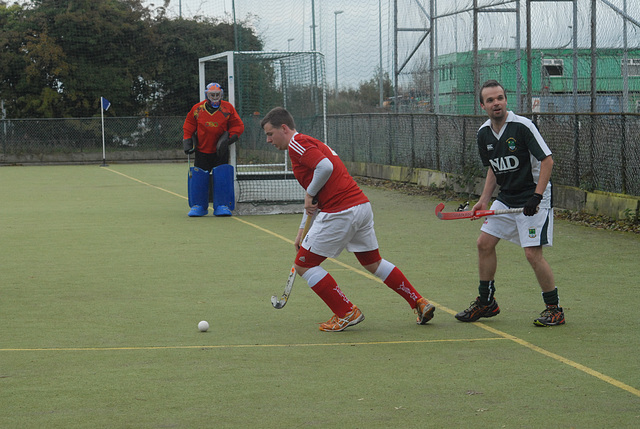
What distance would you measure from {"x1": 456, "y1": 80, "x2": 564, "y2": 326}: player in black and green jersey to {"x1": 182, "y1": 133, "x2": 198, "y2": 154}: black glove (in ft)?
27.8

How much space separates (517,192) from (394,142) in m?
14.9

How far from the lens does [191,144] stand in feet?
47.4

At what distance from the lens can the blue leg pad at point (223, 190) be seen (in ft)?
47.4

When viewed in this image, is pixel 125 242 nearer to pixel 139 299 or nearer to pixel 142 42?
pixel 139 299

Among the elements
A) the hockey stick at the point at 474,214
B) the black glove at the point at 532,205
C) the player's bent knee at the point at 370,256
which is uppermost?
the black glove at the point at 532,205

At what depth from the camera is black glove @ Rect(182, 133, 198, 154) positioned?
14273 millimetres

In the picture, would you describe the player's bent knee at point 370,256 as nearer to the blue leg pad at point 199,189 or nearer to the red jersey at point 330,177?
the red jersey at point 330,177

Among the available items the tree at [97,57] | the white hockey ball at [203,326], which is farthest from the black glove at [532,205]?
the tree at [97,57]

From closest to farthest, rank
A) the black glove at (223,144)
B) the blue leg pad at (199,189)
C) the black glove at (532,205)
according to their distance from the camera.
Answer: the black glove at (532,205) → the black glove at (223,144) → the blue leg pad at (199,189)

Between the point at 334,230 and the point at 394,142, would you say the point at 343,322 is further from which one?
the point at 394,142

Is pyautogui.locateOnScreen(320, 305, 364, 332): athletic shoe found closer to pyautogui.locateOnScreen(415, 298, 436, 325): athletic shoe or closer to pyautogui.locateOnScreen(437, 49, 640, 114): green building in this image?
pyautogui.locateOnScreen(415, 298, 436, 325): athletic shoe

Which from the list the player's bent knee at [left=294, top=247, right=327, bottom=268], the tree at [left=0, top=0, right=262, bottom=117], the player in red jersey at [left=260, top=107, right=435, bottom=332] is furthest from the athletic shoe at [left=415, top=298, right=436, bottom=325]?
the tree at [left=0, top=0, right=262, bottom=117]

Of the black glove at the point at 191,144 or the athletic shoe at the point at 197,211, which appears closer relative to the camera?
the black glove at the point at 191,144

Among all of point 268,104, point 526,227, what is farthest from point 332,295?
point 268,104
